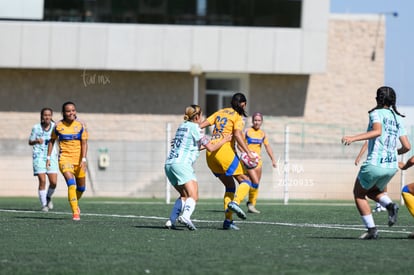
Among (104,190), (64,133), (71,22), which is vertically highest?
(71,22)

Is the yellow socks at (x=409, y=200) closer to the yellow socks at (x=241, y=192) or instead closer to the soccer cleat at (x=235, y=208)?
the soccer cleat at (x=235, y=208)

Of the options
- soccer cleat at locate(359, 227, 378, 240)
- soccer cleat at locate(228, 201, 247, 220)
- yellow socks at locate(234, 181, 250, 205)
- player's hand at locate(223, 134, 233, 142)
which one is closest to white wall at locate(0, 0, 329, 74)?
yellow socks at locate(234, 181, 250, 205)

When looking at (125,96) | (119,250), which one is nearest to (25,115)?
(125,96)

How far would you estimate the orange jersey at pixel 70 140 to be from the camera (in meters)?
18.2

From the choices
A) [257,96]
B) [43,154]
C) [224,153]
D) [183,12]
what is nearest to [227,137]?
[224,153]

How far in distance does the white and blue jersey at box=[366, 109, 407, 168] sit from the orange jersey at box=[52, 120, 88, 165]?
642 cm

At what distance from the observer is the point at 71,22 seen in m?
40.8

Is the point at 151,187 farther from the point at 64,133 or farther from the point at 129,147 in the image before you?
the point at 64,133

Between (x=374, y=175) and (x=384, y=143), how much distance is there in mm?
411

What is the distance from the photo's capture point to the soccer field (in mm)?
10195

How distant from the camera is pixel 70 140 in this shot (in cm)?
1823

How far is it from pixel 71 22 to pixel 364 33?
37.5 ft

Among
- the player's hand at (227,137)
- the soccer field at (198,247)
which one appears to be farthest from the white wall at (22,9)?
the player's hand at (227,137)

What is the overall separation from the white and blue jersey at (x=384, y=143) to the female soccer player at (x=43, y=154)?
967 cm
